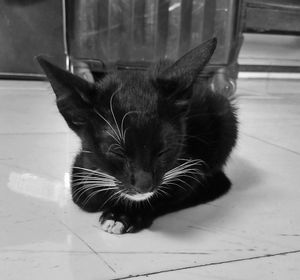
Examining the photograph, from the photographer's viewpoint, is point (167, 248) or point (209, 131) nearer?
point (167, 248)

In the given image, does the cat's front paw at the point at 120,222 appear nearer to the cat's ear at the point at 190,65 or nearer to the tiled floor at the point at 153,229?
the tiled floor at the point at 153,229

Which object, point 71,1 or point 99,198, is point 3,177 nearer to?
point 99,198

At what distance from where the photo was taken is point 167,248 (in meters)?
0.83

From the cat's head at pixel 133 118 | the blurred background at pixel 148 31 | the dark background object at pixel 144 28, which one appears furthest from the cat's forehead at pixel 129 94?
the dark background object at pixel 144 28

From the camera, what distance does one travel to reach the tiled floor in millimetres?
752

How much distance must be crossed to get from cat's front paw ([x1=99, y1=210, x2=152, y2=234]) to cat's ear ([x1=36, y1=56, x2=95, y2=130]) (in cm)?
19

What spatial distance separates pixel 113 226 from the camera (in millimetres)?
889

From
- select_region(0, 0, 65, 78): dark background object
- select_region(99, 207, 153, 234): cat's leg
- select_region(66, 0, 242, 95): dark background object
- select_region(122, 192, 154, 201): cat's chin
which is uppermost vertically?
select_region(122, 192, 154, 201): cat's chin

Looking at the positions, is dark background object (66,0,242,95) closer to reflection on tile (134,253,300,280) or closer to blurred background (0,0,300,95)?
blurred background (0,0,300,95)

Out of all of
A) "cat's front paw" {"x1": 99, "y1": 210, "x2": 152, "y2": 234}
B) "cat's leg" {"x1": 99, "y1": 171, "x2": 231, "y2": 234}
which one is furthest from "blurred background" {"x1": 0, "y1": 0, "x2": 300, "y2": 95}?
"cat's front paw" {"x1": 99, "y1": 210, "x2": 152, "y2": 234}

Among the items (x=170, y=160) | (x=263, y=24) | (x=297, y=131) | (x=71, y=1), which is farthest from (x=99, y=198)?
(x=263, y=24)

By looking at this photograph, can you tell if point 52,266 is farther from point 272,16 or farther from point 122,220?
point 272,16

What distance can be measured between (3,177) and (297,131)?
3.80 feet

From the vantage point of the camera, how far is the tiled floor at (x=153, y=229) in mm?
752
